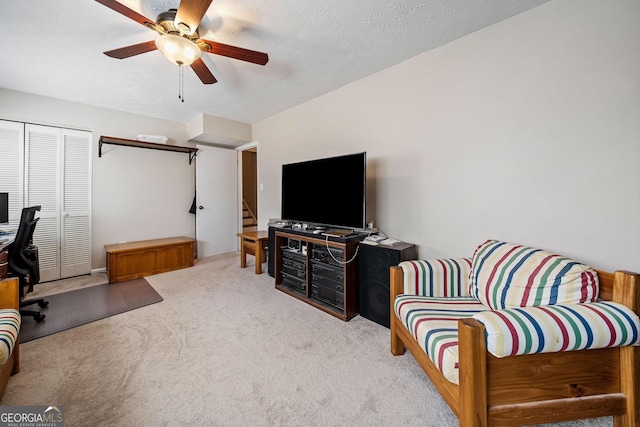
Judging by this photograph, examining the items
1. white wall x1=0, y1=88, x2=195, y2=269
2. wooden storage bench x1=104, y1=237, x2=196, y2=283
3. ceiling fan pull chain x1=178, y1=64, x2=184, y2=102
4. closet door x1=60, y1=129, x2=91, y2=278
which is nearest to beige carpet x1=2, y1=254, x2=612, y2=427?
wooden storage bench x1=104, y1=237, x2=196, y2=283

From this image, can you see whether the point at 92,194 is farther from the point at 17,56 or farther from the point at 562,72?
the point at 562,72

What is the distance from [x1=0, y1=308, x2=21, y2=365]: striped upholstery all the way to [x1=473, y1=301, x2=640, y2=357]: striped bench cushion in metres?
2.16

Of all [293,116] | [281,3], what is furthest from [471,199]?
[293,116]

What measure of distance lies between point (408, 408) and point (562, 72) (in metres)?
2.24

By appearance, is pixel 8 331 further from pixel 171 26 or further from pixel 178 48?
pixel 171 26

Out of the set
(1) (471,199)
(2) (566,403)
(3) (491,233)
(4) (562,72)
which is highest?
(4) (562,72)

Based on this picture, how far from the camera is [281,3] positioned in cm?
163

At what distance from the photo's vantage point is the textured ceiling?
1.68 metres

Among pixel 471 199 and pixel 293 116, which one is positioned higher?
pixel 293 116

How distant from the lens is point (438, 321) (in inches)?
51.0

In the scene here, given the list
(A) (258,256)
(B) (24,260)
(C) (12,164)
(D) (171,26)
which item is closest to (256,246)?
(A) (258,256)

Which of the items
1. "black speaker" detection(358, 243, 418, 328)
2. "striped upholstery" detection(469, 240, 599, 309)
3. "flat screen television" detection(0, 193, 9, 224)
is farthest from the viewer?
"flat screen television" detection(0, 193, 9, 224)

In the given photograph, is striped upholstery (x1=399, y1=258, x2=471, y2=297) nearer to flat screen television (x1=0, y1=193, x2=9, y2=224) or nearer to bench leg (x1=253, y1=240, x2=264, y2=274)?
bench leg (x1=253, y1=240, x2=264, y2=274)

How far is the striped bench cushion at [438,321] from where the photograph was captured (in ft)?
3.56
